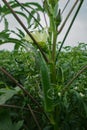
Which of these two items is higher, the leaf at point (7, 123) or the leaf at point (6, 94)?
the leaf at point (6, 94)

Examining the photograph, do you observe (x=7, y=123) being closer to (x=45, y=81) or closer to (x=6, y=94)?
(x=6, y=94)

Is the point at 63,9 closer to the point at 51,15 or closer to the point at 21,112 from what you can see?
the point at 51,15

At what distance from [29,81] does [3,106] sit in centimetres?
16

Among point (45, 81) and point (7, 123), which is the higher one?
point (45, 81)

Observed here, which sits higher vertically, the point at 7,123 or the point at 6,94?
the point at 6,94

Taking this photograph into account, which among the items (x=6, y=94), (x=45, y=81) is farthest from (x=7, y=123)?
(x=45, y=81)

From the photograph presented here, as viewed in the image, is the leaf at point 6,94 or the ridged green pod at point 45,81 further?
the leaf at point 6,94

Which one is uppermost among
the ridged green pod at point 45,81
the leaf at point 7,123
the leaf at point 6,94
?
the ridged green pod at point 45,81

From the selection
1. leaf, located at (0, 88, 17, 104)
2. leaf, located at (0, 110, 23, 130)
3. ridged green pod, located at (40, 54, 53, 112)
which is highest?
ridged green pod, located at (40, 54, 53, 112)

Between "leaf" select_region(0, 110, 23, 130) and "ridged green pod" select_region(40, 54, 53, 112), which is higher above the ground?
"ridged green pod" select_region(40, 54, 53, 112)

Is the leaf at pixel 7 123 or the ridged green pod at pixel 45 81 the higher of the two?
the ridged green pod at pixel 45 81

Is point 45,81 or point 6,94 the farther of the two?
point 6,94

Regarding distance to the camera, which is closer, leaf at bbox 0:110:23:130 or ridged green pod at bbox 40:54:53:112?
ridged green pod at bbox 40:54:53:112

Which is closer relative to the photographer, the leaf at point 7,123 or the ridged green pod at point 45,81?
the ridged green pod at point 45,81
